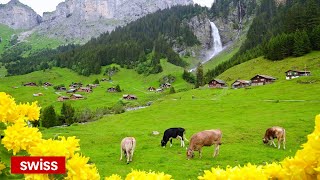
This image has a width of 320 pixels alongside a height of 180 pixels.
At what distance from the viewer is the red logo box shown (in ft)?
12.7

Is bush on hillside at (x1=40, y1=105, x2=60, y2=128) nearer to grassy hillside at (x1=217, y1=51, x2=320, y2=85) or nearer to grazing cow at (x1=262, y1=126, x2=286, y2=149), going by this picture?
grassy hillside at (x1=217, y1=51, x2=320, y2=85)

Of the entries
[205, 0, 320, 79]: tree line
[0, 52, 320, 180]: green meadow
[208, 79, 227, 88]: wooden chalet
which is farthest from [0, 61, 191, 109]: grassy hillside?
[205, 0, 320, 79]: tree line

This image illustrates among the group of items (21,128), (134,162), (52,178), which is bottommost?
(134,162)

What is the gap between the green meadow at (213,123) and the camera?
2320 cm

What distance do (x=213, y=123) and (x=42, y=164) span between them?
4410 centimetres

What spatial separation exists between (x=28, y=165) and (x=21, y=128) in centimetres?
58

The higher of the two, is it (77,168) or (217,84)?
(77,168)

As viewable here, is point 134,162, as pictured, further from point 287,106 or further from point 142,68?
point 142,68

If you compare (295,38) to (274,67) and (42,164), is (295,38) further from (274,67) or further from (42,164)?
(42,164)

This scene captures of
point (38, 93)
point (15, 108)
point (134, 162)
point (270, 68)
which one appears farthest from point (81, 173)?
point (38, 93)

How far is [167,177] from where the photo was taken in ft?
13.4

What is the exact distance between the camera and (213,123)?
1842 inches

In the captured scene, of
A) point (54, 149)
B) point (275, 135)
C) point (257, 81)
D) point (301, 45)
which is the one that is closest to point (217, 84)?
point (257, 81)

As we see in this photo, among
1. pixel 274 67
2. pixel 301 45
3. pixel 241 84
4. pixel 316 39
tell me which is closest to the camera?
pixel 241 84
